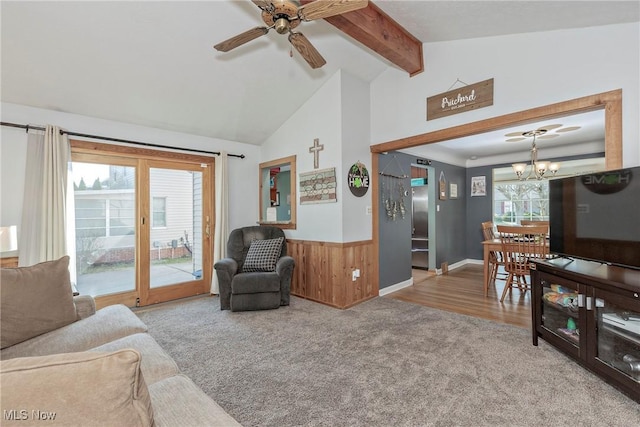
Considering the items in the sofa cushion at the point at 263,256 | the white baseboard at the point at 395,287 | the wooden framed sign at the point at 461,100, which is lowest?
the white baseboard at the point at 395,287

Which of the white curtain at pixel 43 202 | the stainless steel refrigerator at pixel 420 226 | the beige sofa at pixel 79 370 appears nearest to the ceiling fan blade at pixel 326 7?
the beige sofa at pixel 79 370

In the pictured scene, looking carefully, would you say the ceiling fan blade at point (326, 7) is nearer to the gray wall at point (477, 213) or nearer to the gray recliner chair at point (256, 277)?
the gray recliner chair at point (256, 277)

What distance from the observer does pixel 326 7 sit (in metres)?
1.82

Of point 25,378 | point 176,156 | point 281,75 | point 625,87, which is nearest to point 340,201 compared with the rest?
point 281,75

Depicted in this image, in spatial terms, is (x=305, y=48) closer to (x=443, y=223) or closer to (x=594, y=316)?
(x=594, y=316)

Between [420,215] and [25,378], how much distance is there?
20.0 feet

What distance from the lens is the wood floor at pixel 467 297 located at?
3430 millimetres

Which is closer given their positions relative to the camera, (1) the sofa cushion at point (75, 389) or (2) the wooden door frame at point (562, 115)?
(1) the sofa cushion at point (75, 389)

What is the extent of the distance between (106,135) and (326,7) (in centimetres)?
324

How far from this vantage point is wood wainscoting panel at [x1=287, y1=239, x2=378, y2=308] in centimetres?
375

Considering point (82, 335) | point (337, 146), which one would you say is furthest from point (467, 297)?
→ point (82, 335)

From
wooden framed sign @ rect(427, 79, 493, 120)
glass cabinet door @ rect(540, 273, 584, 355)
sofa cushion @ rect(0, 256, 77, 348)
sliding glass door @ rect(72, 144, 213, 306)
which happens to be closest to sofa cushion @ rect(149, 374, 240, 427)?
sofa cushion @ rect(0, 256, 77, 348)

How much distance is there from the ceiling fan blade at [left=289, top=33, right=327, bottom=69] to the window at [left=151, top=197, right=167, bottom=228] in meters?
2.92

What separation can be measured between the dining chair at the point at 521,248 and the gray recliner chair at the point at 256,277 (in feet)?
9.62
